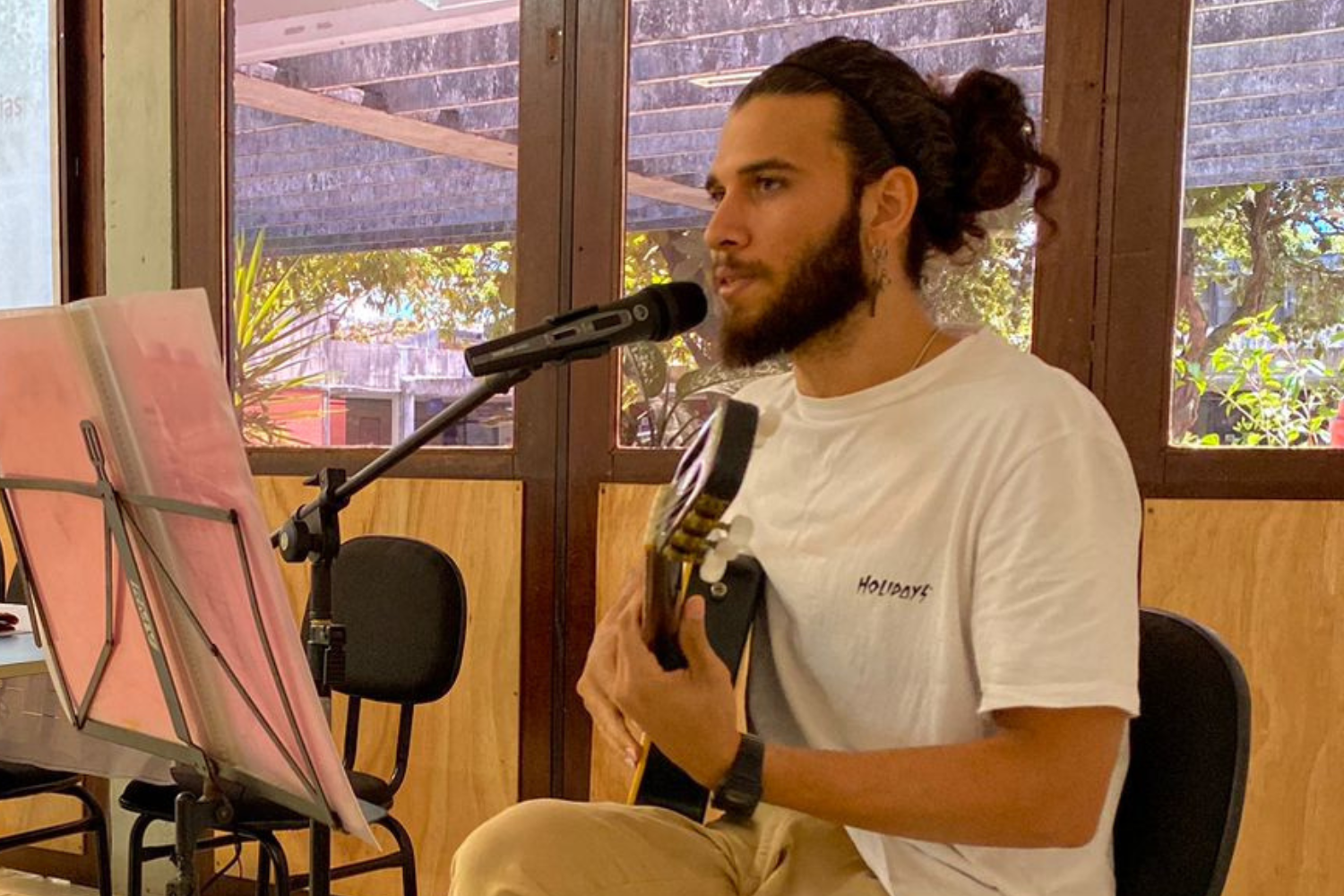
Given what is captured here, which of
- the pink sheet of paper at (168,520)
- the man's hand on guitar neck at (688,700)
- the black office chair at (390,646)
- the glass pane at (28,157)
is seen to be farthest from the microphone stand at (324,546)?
the glass pane at (28,157)

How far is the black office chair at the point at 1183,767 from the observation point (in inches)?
39.0

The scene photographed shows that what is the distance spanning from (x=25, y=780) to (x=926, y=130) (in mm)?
1978

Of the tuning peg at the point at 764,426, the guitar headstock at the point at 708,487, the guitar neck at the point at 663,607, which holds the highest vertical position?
the tuning peg at the point at 764,426

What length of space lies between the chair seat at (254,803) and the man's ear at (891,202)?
4.04ft

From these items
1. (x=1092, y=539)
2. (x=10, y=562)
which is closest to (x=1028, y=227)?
(x=1092, y=539)

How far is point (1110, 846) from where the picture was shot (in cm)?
109

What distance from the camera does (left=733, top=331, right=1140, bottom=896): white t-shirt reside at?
99cm

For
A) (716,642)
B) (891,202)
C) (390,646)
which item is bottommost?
(390,646)

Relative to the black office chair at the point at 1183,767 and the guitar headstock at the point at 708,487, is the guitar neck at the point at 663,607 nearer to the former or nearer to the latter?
the guitar headstock at the point at 708,487

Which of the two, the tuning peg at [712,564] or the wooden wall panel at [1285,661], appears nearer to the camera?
the tuning peg at [712,564]

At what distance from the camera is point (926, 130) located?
1289 mm

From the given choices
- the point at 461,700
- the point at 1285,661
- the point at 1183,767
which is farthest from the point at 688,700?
the point at 461,700

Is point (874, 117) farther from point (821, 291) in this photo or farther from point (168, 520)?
point (168, 520)

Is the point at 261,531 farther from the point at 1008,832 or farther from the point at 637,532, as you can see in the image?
the point at 637,532
